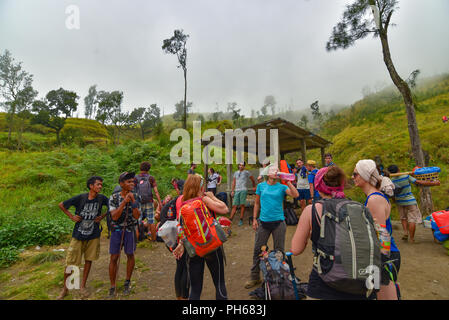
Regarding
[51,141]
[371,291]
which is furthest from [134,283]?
[51,141]

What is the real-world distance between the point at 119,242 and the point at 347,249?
3.22 m

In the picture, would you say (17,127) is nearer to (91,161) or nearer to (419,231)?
(91,161)

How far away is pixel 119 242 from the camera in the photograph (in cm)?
333

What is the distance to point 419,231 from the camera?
5.74 m

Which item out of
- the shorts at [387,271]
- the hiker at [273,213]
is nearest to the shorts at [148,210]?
the hiker at [273,213]

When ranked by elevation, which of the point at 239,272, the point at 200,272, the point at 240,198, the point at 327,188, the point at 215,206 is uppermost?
the point at 327,188

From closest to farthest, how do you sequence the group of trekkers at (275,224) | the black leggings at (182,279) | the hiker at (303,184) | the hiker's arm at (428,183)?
the group of trekkers at (275,224), the black leggings at (182,279), the hiker's arm at (428,183), the hiker at (303,184)

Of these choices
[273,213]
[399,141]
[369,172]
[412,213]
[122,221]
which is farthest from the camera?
[399,141]

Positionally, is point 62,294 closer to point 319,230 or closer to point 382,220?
point 319,230

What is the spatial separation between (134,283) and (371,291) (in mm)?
3907

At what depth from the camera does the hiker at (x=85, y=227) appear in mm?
3410

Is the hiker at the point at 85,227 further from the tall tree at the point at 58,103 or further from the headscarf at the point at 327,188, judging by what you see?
the tall tree at the point at 58,103

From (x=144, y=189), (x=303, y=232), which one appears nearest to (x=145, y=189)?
(x=144, y=189)

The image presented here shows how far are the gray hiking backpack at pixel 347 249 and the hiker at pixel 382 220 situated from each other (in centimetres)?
32
